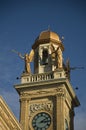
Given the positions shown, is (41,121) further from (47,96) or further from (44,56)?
(44,56)

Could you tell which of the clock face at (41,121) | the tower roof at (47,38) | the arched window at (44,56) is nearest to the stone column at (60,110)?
the clock face at (41,121)

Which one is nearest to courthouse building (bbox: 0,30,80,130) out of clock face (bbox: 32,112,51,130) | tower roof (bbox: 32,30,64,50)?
clock face (bbox: 32,112,51,130)

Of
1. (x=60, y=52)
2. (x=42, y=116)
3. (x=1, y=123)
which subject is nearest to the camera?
(x=1, y=123)

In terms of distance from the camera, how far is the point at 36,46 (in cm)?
5981

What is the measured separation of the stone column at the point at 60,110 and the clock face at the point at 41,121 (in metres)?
1.17

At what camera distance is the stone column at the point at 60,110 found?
169ft

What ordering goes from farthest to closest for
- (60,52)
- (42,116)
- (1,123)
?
(60,52) → (42,116) → (1,123)

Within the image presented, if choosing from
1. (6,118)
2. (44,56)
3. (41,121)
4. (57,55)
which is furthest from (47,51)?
(6,118)

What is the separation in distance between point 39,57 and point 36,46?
1.63 m

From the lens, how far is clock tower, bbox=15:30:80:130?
52656 mm

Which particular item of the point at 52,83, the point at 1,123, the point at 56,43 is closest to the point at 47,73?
the point at 52,83

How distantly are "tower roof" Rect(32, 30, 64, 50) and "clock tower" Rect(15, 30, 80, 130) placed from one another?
1.78 m

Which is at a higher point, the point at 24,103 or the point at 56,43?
the point at 56,43

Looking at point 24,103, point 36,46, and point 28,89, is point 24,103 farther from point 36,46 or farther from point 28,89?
point 36,46
